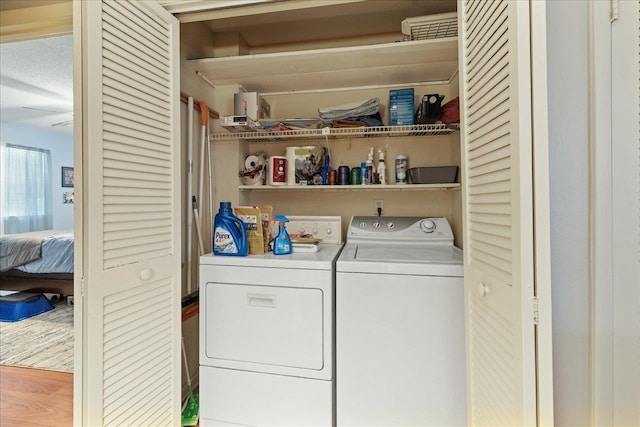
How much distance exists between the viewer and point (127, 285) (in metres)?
A: 1.12

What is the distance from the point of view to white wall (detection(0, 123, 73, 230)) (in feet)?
15.8

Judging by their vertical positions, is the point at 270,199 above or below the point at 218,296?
above

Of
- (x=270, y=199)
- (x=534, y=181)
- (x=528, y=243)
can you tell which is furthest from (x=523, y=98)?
(x=270, y=199)

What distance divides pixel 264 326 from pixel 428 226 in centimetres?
114

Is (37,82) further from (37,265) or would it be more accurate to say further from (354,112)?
(354,112)

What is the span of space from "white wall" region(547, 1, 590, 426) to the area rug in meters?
2.90

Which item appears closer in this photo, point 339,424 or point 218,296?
point 339,424

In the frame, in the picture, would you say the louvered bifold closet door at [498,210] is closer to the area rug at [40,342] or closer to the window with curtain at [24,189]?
the area rug at [40,342]

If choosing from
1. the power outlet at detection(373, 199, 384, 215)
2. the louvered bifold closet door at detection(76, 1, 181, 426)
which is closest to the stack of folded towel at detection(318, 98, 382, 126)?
the power outlet at detection(373, 199, 384, 215)

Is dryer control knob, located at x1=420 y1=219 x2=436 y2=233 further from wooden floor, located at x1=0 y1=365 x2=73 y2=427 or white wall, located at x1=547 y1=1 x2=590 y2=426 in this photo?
wooden floor, located at x1=0 y1=365 x2=73 y2=427

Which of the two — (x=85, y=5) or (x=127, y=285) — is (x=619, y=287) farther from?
(x=85, y=5)

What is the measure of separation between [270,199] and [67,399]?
5.77 feet

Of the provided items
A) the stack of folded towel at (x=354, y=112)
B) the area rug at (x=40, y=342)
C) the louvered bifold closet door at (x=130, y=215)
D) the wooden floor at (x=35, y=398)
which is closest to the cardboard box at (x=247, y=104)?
the stack of folded towel at (x=354, y=112)

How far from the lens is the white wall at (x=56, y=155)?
481cm
